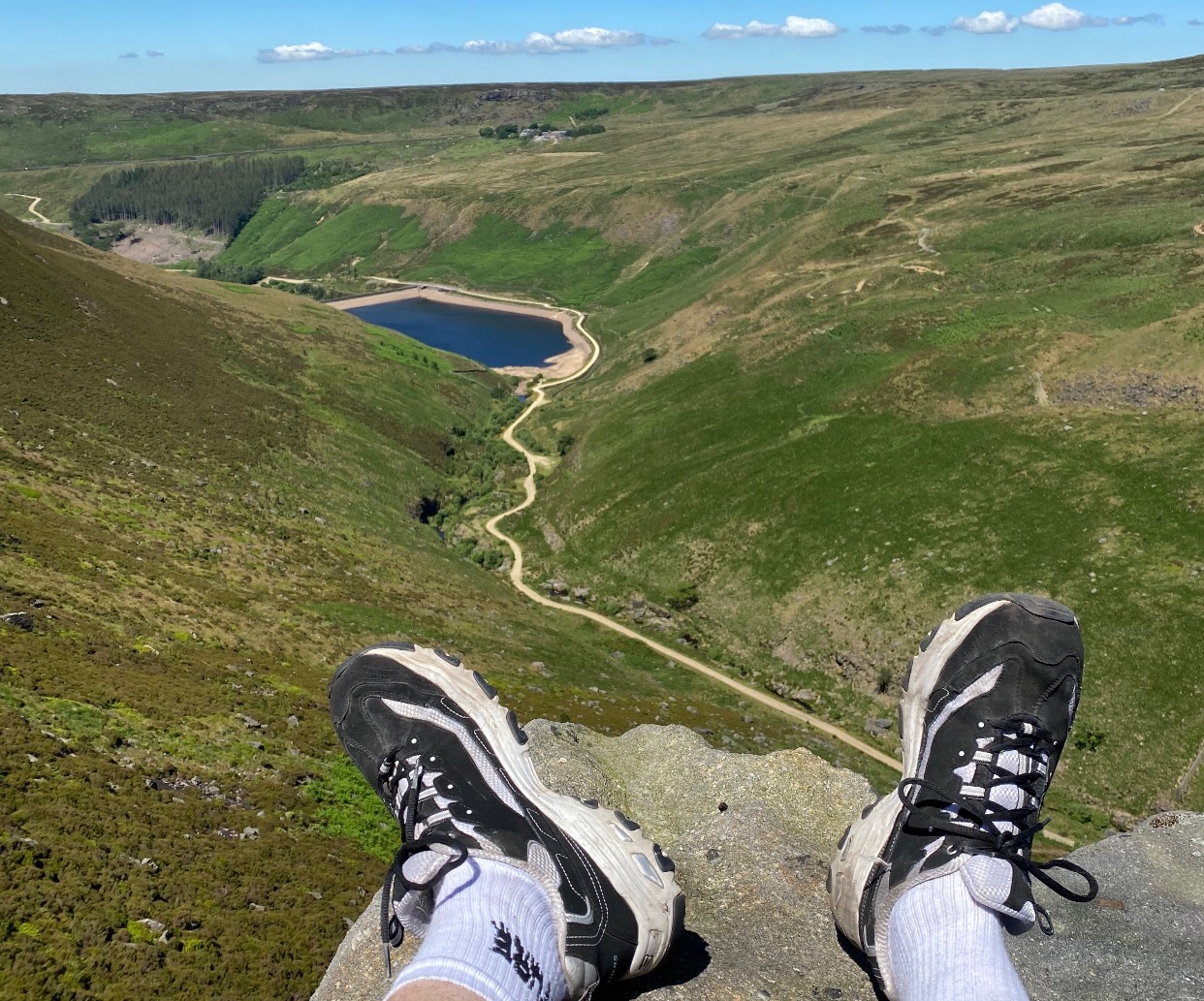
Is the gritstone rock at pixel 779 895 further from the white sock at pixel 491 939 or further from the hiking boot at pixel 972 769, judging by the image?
the white sock at pixel 491 939

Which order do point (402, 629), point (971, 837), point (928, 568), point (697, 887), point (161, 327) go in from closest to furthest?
point (971, 837) < point (697, 887) < point (402, 629) < point (928, 568) < point (161, 327)

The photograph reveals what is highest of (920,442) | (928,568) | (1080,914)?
(1080,914)

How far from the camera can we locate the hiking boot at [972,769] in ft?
29.5

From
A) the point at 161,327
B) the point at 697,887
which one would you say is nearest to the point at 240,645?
the point at 697,887

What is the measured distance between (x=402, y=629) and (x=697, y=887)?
4086 cm

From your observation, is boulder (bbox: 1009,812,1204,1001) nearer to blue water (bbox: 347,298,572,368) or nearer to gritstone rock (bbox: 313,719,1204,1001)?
gritstone rock (bbox: 313,719,1204,1001)

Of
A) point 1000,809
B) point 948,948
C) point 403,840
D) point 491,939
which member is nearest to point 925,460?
point 1000,809

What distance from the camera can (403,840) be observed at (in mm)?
10086

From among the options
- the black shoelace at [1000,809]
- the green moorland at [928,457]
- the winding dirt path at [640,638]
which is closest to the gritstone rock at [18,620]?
the black shoelace at [1000,809]

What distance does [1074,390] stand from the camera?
7288 centimetres

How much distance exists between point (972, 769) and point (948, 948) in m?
2.45

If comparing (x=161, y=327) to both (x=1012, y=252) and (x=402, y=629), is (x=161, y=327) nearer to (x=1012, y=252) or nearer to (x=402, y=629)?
(x=402, y=629)

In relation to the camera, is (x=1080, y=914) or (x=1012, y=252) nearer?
(x=1080, y=914)

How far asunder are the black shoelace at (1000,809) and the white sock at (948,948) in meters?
0.34
